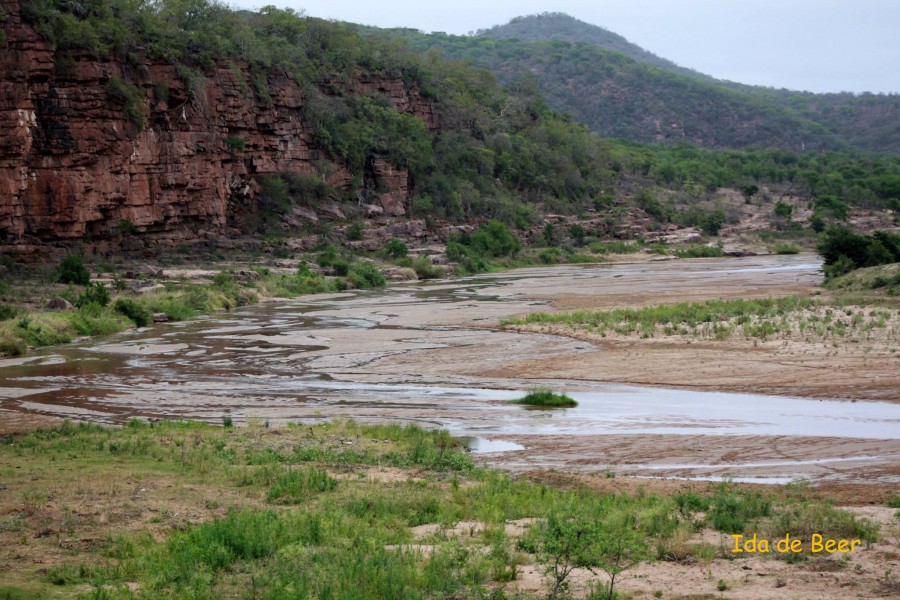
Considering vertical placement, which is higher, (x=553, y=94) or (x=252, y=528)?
(x=553, y=94)

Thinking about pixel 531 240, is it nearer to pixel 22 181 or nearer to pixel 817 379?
pixel 22 181

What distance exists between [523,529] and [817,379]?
44.2 feet

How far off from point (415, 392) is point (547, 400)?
3773 millimetres

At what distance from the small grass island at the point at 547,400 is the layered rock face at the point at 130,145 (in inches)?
1488

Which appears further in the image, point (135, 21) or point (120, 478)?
point (135, 21)

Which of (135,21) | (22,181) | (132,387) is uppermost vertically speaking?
(135,21)

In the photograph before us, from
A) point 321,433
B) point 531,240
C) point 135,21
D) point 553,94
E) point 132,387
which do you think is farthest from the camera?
point 553,94

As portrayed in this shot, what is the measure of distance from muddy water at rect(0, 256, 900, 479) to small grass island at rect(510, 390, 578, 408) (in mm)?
362

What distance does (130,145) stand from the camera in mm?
57406

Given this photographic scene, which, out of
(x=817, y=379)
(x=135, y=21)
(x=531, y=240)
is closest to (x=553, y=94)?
(x=531, y=240)

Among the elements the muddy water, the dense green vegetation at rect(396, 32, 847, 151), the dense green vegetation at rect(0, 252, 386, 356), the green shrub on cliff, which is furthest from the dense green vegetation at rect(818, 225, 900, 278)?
the dense green vegetation at rect(396, 32, 847, 151)

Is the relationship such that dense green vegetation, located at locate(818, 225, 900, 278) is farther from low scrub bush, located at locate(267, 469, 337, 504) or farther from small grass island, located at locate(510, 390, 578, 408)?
low scrub bush, located at locate(267, 469, 337, 504)

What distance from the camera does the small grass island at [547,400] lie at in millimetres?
20688

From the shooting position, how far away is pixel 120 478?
1360cm
